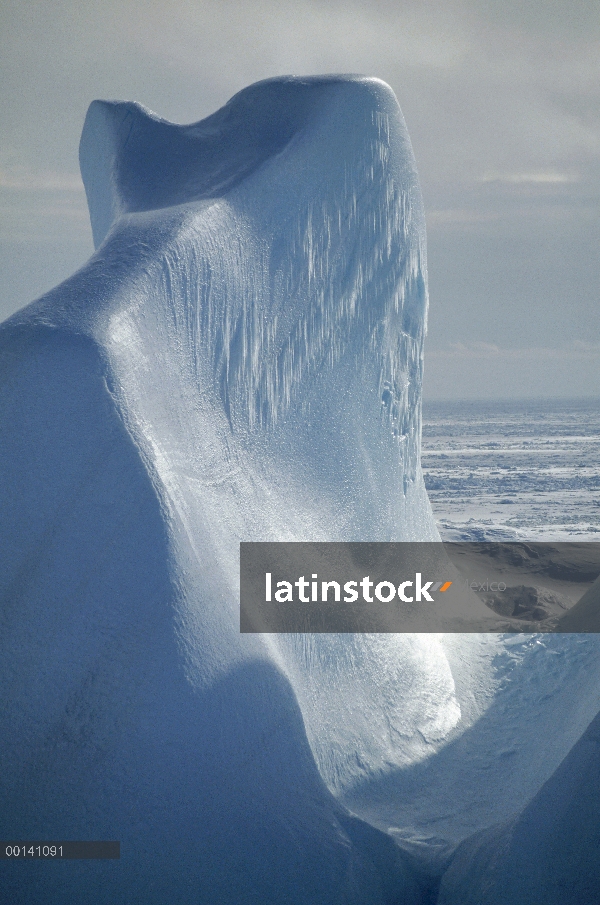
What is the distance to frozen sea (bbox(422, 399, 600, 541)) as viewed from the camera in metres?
13.5

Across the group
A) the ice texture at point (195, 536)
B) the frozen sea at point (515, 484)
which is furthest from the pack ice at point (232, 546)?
the frozen sea at point (515, 484)

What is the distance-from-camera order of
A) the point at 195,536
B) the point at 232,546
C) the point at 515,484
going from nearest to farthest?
the point at 195,536, the point at 232,546, the point at 515,484

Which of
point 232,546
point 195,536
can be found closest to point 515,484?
point 232,546

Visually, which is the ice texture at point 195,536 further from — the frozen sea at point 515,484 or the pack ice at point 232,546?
the frozen sea at point 515,484

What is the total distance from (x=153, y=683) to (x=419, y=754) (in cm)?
199

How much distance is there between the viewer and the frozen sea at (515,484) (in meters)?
13.5

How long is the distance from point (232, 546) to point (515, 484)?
15.9m

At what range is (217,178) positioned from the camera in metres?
4.85

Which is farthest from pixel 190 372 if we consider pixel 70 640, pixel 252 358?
pixel 70 640

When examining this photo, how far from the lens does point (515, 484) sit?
18.8m

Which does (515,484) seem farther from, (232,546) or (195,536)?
(195,536)

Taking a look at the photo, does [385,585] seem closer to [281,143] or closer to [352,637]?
[352,637]

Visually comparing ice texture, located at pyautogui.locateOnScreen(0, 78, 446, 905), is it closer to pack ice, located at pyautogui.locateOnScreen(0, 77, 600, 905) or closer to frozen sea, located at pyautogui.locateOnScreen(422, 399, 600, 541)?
pack ice, located at pyautogui.locateOnScreen(0, 77, 600, 905)

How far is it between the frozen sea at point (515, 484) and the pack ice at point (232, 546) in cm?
749
